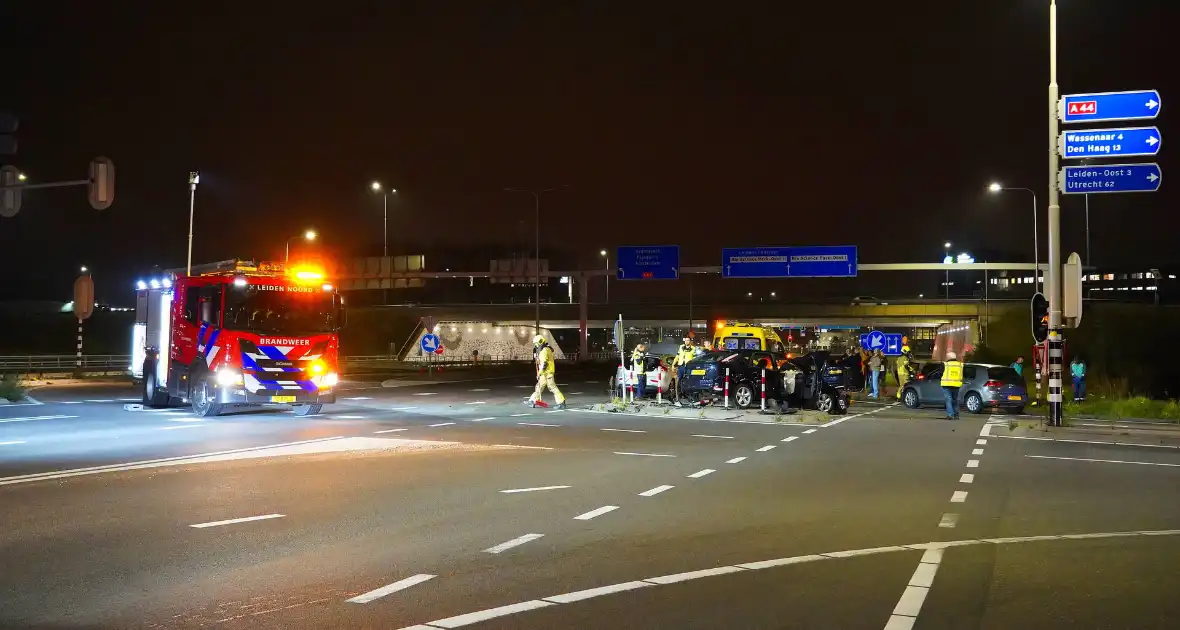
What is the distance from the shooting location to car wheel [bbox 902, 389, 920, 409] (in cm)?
2995

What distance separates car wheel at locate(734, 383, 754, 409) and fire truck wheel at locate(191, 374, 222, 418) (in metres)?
12.6

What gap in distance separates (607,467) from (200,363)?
1152 cm

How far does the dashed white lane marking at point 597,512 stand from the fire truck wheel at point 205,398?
13412mm

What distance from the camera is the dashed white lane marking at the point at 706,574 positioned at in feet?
21.2

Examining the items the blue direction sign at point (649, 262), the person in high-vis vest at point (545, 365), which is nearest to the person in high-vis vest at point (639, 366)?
the person in high-vis vest at point (545, 365)

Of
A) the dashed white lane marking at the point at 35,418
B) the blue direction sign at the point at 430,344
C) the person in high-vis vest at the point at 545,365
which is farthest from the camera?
the blue direction sign at the point at 430,344

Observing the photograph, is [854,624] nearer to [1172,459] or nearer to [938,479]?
[938,479]

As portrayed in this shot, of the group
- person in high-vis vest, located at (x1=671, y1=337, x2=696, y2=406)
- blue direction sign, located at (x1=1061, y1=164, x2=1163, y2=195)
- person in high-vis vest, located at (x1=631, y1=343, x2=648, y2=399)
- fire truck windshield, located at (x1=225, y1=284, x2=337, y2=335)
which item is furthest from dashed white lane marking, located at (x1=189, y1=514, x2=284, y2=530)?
blue direction sign, located at (x1=1061, y1=164, x2=1163, y2=195)

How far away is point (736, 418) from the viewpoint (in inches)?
942

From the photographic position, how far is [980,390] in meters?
27.8

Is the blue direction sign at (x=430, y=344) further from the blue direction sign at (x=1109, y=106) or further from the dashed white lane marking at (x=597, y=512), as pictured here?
the dashed white lane marking at (x=597, y=512)

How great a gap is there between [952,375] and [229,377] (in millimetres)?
16831

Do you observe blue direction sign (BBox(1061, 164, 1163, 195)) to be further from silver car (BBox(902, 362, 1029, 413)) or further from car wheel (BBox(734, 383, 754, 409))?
car wheel (BBox(734, 383, 754, 409))

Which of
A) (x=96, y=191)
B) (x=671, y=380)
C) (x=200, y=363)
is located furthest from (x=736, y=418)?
(x=96, y=191)
